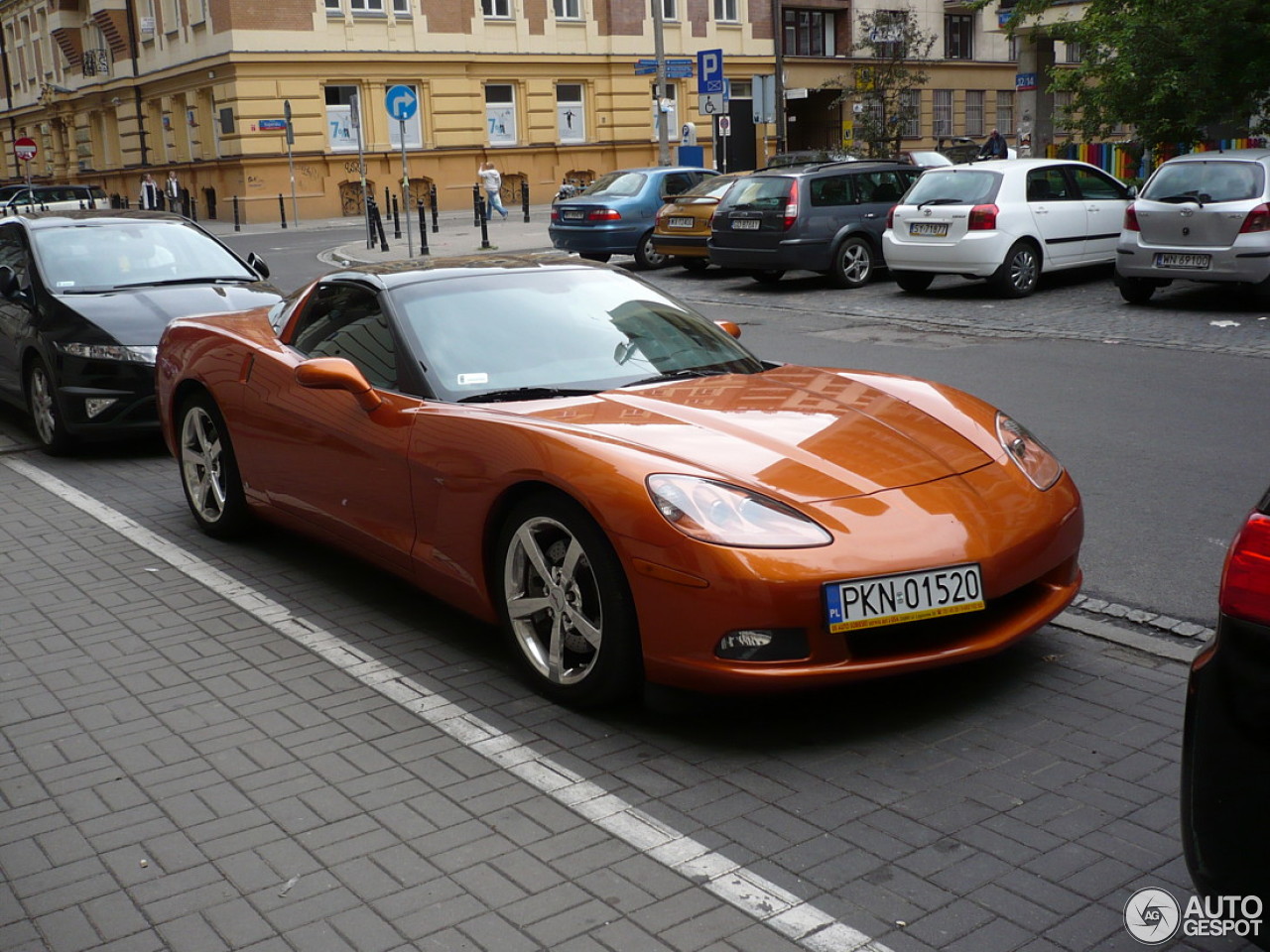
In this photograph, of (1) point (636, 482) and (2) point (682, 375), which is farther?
(2) point (682, 375)

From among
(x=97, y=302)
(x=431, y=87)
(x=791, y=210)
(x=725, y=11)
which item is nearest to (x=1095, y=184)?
(x=791, y=210)

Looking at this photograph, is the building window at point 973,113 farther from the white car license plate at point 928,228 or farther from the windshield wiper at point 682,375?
the windshield wiper at point 682,375

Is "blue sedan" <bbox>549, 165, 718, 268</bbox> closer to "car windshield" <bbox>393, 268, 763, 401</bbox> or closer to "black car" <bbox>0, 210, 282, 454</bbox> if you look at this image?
"black car" <bbox>0, 210, 282, 454</bbox>

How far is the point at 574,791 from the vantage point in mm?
3818

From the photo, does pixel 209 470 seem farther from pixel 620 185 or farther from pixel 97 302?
pixel 620 185

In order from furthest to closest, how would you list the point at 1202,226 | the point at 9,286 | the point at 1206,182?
the point at 1206,182
the point at 1202,226
the point at 9,286

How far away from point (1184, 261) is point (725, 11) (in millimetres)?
40200

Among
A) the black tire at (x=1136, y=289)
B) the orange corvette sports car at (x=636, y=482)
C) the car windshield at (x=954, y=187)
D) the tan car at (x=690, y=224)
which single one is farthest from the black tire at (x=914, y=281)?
the orange corvette sports car at (x=636, y=482)

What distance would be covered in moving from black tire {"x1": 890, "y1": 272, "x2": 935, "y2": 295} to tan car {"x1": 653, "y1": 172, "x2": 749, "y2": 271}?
12.5 feet

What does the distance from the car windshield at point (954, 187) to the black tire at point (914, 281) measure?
2.99 ft

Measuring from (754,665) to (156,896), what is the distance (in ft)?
5.46

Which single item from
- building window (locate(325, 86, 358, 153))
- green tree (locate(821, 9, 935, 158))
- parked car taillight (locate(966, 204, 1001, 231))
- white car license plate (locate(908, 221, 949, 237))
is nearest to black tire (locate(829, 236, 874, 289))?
white car license plate (locate(908, 221, 949, 237))

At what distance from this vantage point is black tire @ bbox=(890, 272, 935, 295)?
16.7 metres

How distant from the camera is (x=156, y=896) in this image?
3.32 metres
